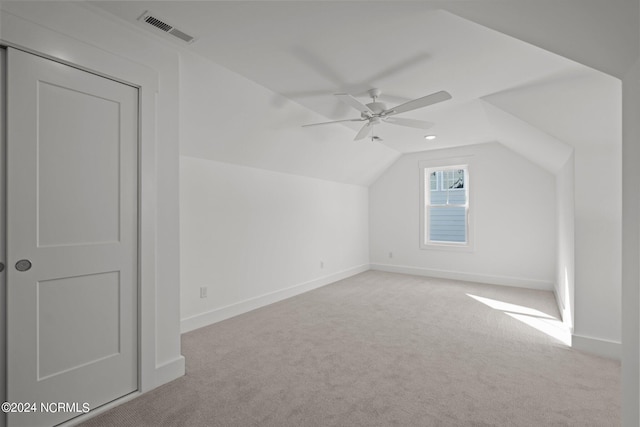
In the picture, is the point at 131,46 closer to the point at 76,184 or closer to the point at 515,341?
the point at 76,184

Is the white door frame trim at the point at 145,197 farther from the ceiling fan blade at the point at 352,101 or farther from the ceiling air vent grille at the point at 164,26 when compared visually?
the ceiling fan blade at the point at 352,101

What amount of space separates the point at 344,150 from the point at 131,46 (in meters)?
3.30

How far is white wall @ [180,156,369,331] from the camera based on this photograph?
131 inches

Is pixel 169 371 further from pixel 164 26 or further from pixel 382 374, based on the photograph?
pixel 164 26

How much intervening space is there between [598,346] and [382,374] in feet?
6.60

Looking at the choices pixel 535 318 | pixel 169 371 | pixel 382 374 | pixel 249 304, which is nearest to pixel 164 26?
pixel 169 371

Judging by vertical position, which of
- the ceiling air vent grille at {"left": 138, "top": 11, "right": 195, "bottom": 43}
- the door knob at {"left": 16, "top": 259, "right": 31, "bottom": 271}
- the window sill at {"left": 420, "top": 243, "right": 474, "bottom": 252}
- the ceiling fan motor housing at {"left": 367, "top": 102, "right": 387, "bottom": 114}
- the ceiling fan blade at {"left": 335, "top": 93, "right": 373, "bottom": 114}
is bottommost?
the window sill at {"left": 420, "top": 243, "right": 474, "bottom": 252}

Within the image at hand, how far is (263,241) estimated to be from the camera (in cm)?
423

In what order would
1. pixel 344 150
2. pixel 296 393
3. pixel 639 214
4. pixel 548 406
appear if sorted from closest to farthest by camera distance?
pixel 639 214 < pixel 548 406 < pixel 296 393 < pixel 344 150

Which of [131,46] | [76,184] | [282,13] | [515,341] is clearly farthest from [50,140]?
[515,341]

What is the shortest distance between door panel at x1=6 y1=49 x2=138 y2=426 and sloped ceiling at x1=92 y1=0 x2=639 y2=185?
64 cm

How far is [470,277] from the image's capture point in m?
5.58

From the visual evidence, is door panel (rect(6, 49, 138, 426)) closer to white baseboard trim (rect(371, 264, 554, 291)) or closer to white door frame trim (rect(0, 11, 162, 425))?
white door frame trim (rect(0, 11, 162, 425))

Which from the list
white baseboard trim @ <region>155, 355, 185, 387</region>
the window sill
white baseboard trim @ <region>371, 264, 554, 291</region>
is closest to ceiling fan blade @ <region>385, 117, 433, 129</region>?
white baseboard trim @ <region>155, 355, 185, 387</region>
